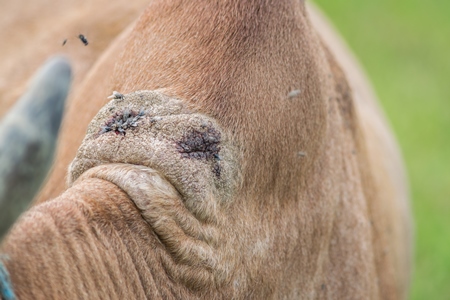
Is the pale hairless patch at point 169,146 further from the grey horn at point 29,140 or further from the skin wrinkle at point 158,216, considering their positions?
the grey horn at point 29,140

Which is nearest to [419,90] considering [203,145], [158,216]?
[203,145]

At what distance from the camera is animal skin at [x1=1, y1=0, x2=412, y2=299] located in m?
1.96

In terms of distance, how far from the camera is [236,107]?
2303 millimetres

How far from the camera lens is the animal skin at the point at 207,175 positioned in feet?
6.42

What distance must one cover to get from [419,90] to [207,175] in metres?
7.02

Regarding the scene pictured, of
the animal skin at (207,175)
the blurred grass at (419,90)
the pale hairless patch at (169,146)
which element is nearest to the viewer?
the animal skin at (207,175)

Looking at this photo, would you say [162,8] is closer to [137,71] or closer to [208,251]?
[137,71]

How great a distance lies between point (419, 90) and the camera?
8680 millimetres

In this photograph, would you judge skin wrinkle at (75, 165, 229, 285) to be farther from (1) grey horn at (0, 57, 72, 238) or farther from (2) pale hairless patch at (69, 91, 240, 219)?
(1) grey horn at (0, 57, 72, 238)

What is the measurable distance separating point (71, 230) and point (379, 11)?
926 cm

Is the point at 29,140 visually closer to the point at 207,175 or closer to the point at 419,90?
the point at 207,175

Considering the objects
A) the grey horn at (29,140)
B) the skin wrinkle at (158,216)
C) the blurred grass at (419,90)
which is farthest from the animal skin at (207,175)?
the blurred grass at (419,90)

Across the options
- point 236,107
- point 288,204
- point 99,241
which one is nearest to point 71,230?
point 99,241

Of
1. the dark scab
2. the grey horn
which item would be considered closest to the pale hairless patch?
the dark scab
